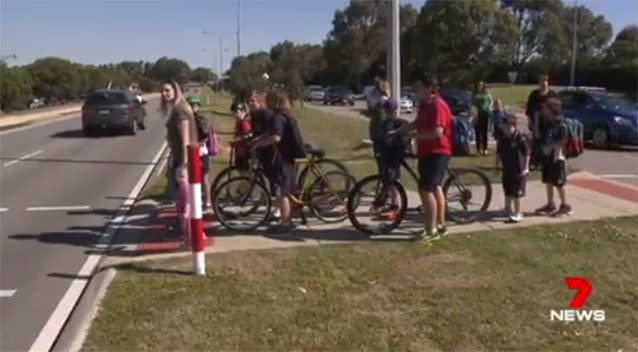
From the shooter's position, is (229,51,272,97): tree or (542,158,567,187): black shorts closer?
(542,158,567,187): black shorts

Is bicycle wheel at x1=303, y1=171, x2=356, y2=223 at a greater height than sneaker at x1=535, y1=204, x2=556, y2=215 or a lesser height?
greater

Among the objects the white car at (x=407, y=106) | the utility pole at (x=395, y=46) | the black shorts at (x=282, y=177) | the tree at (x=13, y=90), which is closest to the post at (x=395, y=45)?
the utility pole at (x=395, y=46)

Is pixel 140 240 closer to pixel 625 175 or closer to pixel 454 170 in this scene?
pixel 454 170

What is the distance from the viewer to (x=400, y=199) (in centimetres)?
866

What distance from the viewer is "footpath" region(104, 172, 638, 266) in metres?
8.21

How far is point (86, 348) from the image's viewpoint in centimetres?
531

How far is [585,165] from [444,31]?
7595cm

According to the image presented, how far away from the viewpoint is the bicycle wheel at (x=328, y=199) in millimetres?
9297

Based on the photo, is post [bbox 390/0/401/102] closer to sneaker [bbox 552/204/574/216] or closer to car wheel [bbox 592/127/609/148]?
sneaker [bbox 552/204/574/216]

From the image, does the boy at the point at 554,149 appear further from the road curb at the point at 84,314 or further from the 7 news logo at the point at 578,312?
the road curb at the point at 84,314

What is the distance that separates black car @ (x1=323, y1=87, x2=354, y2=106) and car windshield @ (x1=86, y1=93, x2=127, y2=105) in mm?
41143

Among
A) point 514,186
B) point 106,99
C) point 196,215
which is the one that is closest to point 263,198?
point 196,215

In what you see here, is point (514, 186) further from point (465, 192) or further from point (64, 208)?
point (64, 208)

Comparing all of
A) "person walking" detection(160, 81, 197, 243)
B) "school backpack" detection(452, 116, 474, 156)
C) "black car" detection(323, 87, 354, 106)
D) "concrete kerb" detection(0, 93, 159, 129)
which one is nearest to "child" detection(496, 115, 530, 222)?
"person walking" detection(160, 81, 197, 243)
